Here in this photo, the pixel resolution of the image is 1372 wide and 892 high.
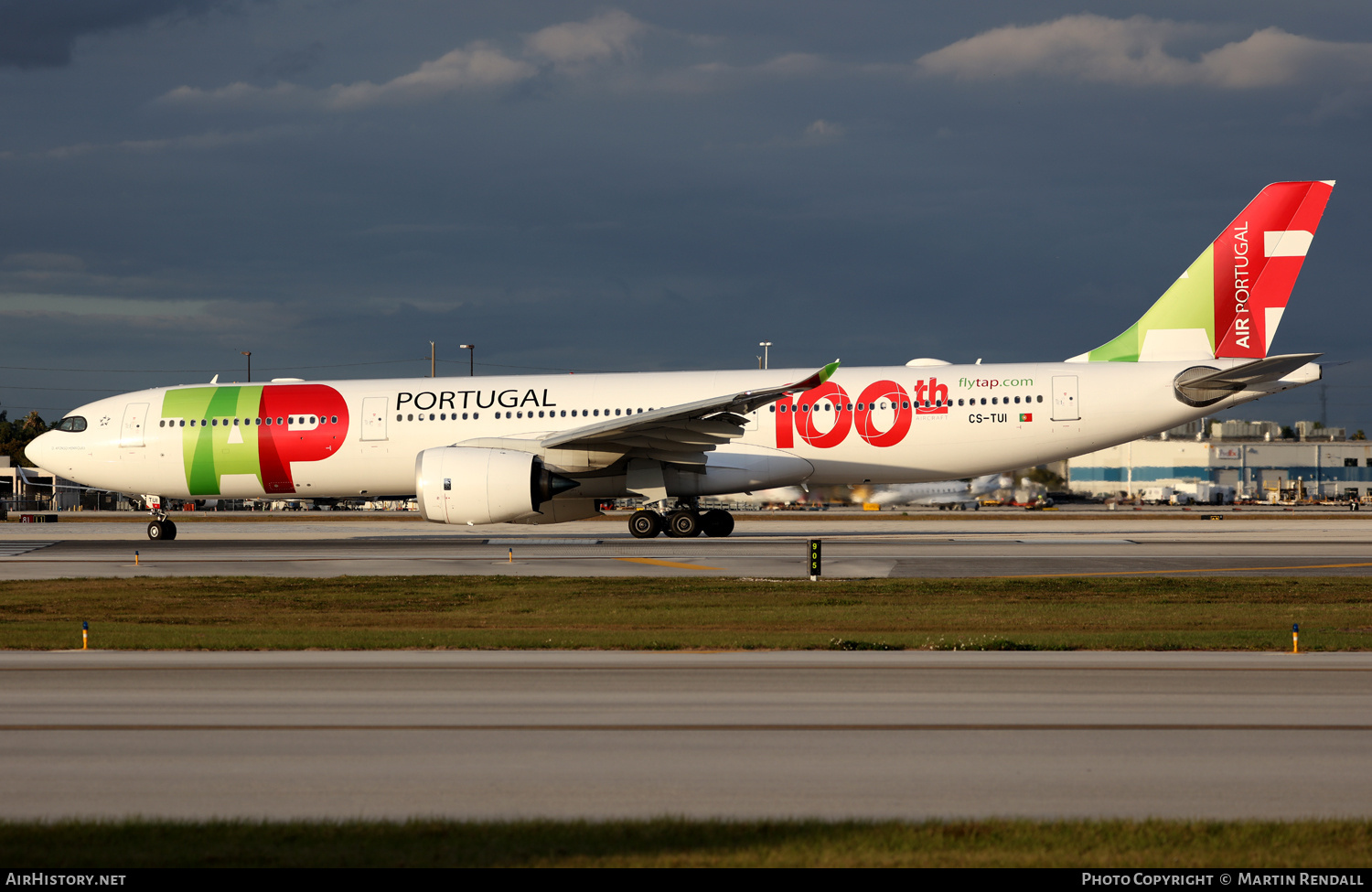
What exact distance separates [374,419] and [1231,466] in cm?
9581

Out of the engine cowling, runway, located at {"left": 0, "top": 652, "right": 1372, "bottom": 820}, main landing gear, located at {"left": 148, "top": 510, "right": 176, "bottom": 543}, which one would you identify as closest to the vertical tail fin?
the engine cowling

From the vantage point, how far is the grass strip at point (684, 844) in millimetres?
4871

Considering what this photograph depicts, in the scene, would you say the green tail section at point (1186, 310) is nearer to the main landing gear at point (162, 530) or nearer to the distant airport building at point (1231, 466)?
the main landing gear at point (162, 530)

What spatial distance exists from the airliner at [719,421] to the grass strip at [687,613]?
7979 mm

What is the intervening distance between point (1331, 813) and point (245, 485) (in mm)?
28947

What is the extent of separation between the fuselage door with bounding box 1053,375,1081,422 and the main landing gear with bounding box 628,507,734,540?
8.74 metres

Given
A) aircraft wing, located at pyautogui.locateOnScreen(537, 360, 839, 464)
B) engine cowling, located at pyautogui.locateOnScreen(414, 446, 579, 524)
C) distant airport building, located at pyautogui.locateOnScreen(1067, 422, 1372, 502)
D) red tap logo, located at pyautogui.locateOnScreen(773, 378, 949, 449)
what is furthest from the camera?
distant airport building, located at pyautogui.locateOnScreen(1067, 422, 1372, 502)

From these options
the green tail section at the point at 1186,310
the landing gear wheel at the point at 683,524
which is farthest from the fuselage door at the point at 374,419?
the green tail section at the point at 1186,310

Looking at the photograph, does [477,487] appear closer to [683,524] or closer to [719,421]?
[683,524]

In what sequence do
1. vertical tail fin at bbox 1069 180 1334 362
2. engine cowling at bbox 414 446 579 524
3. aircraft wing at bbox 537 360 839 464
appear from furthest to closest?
vertical tail fin at bbox 1069 180 1334 362 < engine cowling at bbox 414 446 579 524 < aircraft wing at bbox 537 360 839 464

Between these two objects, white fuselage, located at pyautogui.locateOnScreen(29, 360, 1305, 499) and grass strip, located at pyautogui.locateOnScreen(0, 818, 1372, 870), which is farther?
white fuselage, located at pyautogui.locateOnScreen(29, 360, 1305, 499)

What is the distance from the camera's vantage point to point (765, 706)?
8422mm

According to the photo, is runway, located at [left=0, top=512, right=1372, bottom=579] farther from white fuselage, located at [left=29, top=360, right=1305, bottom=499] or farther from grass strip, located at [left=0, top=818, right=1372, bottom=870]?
grass strip, located at [left=0, top=818, right=1372, bottom=870]

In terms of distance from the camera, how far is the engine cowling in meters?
25.3
